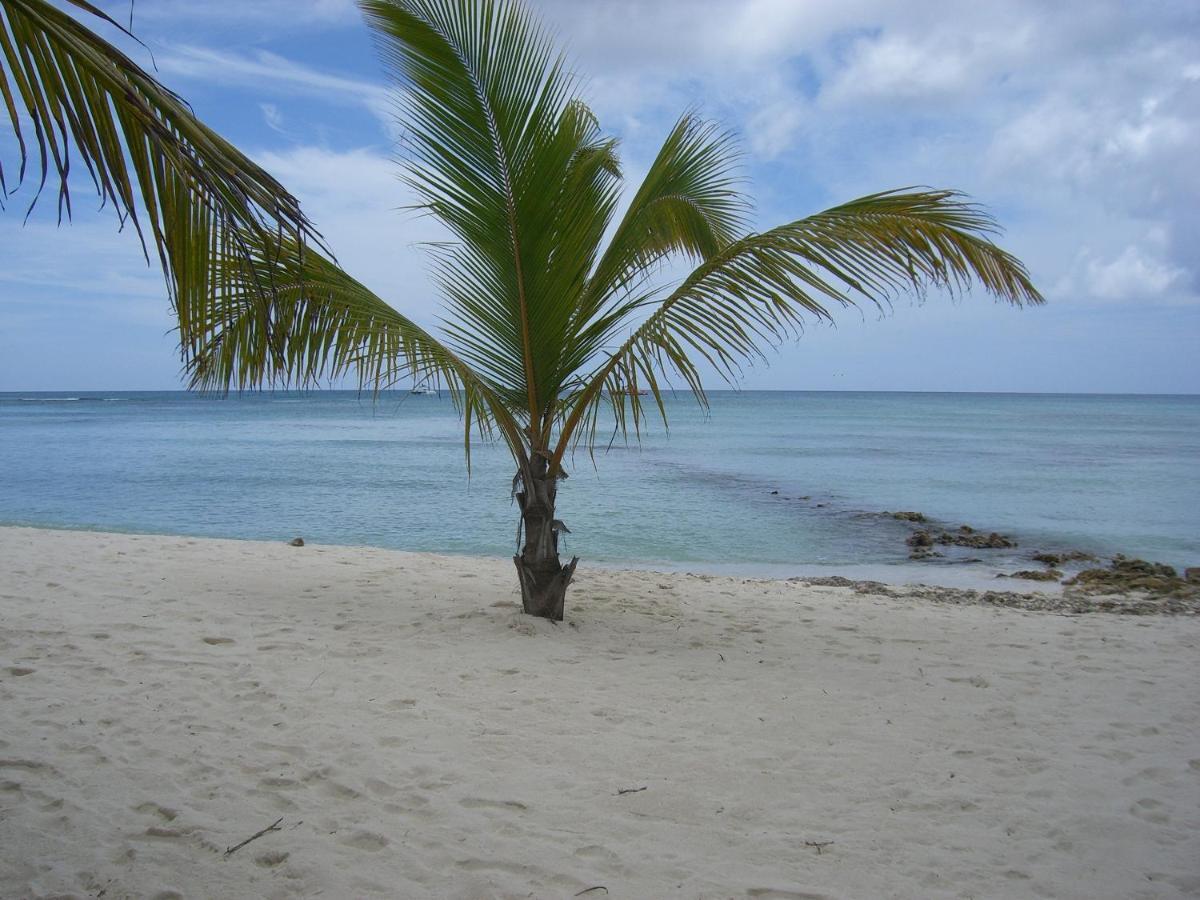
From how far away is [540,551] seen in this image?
5.74m

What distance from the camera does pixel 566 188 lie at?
528 cm

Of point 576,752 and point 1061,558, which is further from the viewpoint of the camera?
point 1061,558

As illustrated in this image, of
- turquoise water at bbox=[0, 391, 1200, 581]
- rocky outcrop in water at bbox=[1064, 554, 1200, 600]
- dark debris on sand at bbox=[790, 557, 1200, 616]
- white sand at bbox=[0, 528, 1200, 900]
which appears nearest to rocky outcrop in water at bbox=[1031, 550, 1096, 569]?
turquoise water at bbox=[0, 391, 1200, 581]

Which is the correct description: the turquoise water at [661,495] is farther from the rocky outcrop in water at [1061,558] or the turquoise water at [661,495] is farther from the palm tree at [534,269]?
the palm tree at [534,269]

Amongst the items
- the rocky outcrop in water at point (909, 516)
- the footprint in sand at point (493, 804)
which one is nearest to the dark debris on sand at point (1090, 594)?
the rocky outcrop in water at point (909, 516)

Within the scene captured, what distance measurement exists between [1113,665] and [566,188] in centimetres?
454

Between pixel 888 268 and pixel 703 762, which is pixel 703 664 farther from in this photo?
pixel 888 268

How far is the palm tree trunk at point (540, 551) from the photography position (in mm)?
5703

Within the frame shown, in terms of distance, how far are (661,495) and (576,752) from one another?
13795mm

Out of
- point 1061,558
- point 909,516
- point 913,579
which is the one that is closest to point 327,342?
point 913,579

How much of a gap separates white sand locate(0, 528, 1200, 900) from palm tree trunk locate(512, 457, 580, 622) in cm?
18

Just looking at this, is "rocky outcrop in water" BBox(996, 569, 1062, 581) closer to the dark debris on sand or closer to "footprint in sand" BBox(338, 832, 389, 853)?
the dark debris on sand

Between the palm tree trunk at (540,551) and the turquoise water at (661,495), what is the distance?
4.79 meters

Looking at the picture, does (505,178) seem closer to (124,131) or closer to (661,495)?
(124,131)
